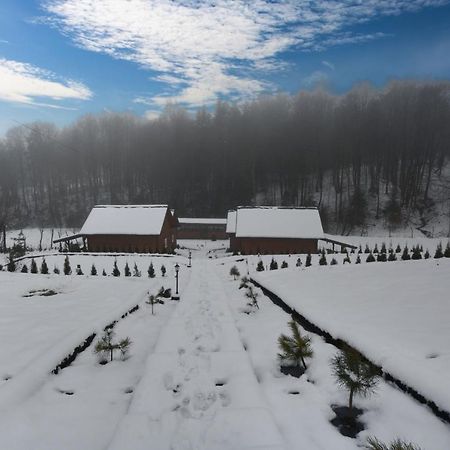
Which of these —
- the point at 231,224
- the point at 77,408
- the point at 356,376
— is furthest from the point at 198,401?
the point at 231,224

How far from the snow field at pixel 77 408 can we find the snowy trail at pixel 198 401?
0.35 m

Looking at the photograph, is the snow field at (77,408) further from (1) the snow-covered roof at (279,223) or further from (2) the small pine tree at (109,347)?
(1) the snow-covered roof at (279,223)

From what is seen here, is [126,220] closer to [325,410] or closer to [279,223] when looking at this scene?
[279,223]

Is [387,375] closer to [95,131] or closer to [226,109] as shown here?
[226,109]

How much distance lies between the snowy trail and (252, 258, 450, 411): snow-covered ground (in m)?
1.93

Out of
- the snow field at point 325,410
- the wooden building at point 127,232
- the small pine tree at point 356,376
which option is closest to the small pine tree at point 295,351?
the snow field at point 325,410

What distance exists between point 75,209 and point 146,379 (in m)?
52.1

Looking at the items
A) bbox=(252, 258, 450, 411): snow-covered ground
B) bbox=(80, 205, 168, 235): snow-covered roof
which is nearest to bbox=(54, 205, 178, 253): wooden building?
bbox=(80, 205, 168, 235): snow-covered roof

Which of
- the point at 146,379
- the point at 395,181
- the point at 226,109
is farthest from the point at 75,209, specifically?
the point at 146,379

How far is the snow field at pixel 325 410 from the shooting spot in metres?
3.35

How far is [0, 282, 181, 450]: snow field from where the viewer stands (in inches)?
144

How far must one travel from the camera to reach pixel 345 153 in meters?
44.7

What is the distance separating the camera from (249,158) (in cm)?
4931

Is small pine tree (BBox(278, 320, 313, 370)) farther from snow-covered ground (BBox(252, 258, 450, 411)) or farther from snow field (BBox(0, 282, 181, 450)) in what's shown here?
snow field (BBox(0, 282, 181, 450))
